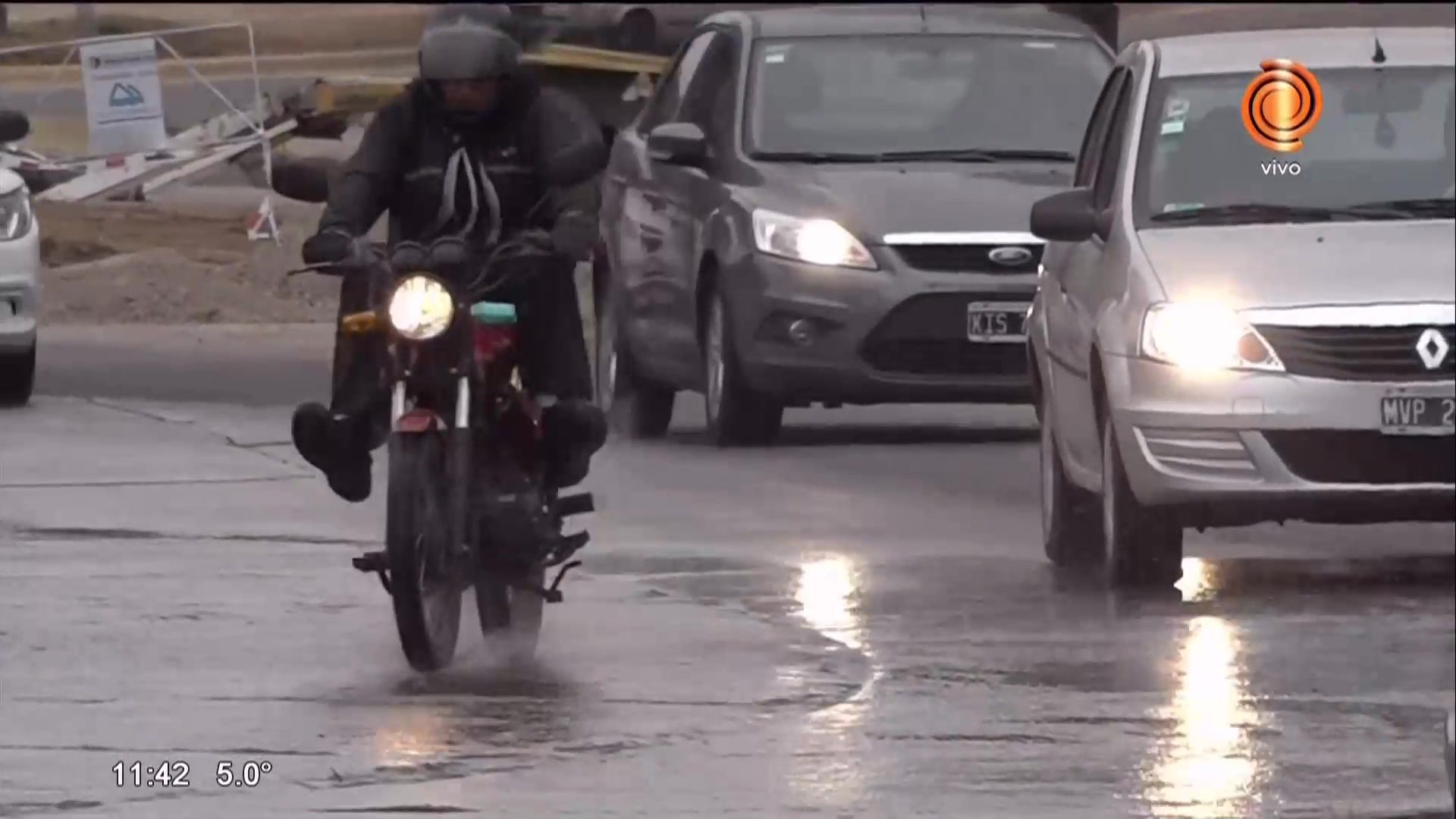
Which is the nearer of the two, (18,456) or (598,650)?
(598,650)

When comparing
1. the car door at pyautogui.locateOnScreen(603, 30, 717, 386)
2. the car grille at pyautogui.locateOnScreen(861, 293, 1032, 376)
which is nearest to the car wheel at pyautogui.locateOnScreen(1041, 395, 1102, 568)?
the car grille at pyautogui.locateOnScreen(861, 293, 1032, 376)

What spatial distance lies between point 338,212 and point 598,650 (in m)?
1.29

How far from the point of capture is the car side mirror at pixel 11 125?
47.5 feet

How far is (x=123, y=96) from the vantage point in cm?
2983

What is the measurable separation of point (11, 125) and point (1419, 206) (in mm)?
5170

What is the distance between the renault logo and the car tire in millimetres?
8052

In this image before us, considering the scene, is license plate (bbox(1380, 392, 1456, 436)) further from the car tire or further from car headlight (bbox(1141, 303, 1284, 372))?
the car tire

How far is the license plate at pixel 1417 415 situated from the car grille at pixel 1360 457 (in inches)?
1.0

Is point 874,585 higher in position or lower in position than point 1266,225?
lower

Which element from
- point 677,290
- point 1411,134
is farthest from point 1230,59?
point 677,290

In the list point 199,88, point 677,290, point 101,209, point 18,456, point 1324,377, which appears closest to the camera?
point 1324,377

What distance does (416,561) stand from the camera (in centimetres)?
971

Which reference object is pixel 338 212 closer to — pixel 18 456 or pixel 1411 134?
pixel 1411 134

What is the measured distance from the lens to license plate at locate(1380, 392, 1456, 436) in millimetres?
11289
